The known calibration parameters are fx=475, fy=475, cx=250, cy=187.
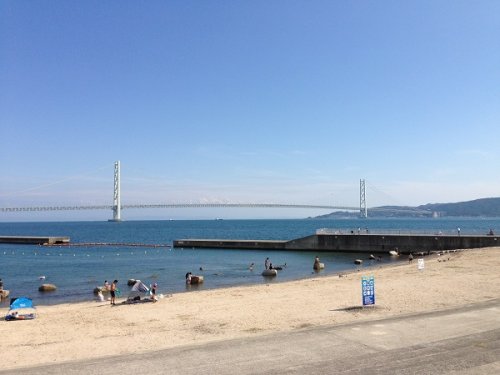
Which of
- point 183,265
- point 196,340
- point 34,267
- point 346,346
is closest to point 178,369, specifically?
point 196,340

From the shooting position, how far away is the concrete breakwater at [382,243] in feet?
150

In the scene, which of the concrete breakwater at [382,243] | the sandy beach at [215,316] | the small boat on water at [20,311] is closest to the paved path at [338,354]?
the sandy beach at [215,316]

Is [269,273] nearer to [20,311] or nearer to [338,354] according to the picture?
[20,311]

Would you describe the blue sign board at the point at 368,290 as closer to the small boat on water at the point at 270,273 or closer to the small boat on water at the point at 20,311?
the small boat on water at the point at 20,311

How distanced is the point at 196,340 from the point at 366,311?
618 cm

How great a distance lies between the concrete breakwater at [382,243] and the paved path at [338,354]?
3555 centimetres

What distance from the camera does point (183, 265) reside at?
44.7 m

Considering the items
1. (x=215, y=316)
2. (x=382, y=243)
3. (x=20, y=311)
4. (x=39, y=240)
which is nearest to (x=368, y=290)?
(x=215, y=316)

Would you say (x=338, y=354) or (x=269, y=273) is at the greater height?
(x=338, y=354)

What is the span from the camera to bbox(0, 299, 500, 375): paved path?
372 inches

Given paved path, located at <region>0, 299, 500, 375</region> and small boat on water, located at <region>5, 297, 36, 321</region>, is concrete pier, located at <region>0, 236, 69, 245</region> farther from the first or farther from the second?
paved path, located at <region>0, 299, 500, 375</region>

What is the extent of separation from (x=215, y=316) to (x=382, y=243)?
128ft

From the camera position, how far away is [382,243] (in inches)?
2031

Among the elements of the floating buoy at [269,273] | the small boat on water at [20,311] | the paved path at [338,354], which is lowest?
the floating buoy at [269,273]
